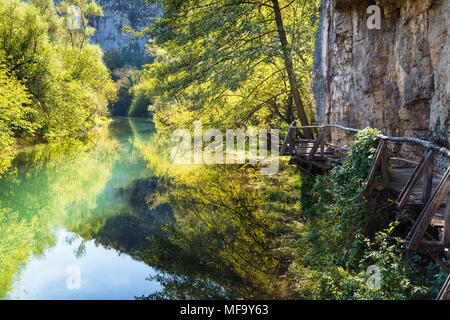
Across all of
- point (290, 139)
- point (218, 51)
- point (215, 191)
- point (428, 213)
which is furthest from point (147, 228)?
point (428, 213)

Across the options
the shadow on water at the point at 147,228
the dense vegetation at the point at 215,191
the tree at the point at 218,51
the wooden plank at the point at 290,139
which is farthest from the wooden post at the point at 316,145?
the tree at the point at 218,51

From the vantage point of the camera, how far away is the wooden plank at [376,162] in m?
5.79

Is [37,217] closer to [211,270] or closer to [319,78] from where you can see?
[211,270]

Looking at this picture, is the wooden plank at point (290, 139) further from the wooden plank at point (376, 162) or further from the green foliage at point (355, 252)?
the wooden plank at point (376, 162)

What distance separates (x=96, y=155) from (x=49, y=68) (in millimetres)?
5911

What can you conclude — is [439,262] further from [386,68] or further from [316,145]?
[386,68]

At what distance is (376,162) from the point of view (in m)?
5.89

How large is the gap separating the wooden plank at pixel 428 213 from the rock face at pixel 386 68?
3.06m

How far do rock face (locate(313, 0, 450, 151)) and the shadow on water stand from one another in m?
4.05

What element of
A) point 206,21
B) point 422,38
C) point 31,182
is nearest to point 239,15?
point 206,21

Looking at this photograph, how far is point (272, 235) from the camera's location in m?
8.77

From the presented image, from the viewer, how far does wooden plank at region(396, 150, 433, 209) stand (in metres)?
4.47

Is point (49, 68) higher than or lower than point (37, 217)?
higher
